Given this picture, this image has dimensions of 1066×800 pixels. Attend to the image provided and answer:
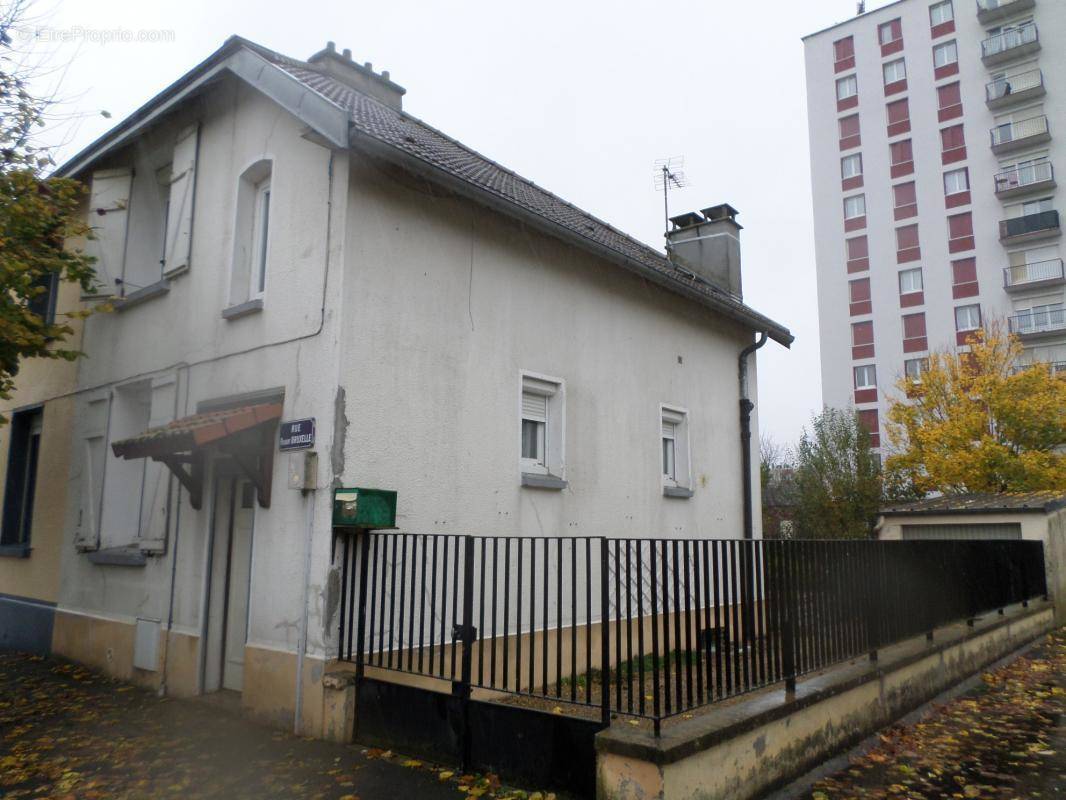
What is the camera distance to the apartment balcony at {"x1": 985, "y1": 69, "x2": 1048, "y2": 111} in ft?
132

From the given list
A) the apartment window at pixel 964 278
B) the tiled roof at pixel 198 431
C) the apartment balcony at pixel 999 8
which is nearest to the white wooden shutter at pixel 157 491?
the tiled roof at pixel 198 431

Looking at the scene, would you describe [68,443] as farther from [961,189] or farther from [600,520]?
[961,189]

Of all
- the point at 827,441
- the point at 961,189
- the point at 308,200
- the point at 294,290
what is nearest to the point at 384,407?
the point at 294,290

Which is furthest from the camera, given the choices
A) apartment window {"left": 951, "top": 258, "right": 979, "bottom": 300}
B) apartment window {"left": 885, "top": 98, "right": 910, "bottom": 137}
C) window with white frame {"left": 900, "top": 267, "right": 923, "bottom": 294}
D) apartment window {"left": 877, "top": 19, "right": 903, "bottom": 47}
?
apartment window {"left": 877, "top": 19, "right": 903, "bottom": 47}

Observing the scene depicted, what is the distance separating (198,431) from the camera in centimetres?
656

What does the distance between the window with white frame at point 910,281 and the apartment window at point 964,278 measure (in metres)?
1.64

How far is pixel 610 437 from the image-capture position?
32.2ft

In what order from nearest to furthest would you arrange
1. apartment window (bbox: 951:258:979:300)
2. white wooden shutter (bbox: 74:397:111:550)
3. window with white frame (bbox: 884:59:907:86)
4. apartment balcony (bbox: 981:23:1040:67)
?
white wooden shutter (bbox: 74:397:111:550)
apartment balcony (bbox: 981:23:1040:67)
apartment window (bbox: 951:258:979:300)
window with white frame (bbox: 884:59:907:86)

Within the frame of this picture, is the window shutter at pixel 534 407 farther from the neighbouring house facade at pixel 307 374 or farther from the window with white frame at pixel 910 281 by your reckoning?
the window with white frame at pixel 910 281

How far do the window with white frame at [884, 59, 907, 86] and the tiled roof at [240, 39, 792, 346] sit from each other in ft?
124

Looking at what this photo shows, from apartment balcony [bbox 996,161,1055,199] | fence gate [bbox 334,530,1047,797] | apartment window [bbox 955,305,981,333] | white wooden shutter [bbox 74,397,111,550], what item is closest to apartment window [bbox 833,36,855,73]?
apartment balcony [bbox 996,161,1055,199]

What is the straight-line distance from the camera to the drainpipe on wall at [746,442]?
12.5 meters

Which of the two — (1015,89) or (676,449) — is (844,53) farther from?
(676,449)

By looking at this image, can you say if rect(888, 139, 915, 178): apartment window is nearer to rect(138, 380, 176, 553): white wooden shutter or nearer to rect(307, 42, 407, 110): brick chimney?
rect(307, 42, 407, 110): brick chimney
